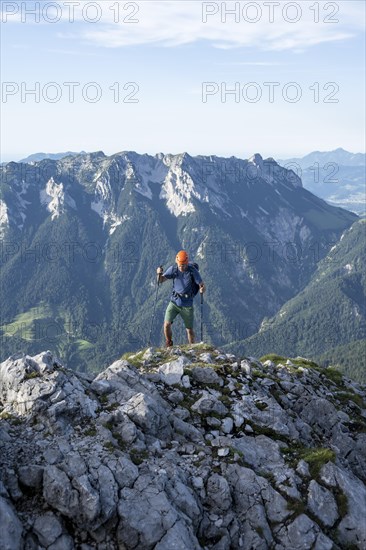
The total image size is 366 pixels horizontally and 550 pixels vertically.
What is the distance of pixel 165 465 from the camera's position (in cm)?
1803

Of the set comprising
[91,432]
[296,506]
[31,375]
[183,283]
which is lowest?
[296,506]

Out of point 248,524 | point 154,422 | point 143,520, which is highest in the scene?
point 154,422

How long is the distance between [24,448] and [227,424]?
921cm

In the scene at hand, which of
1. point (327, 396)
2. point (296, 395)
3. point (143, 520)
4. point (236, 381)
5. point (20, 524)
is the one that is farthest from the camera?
point (327, 396)

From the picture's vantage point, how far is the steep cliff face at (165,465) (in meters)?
15.5

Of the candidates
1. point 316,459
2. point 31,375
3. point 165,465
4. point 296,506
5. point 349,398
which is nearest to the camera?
point 296,506

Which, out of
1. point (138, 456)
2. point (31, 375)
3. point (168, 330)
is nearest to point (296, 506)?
point (138, 456)

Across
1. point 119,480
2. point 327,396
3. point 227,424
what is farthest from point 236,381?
point 119,480

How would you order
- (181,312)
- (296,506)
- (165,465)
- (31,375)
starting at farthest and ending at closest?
(181,312) < (31,375) < (165,465) < (296,506)

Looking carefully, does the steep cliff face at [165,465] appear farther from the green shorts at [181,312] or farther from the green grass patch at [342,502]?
the green shorts at [181,312]

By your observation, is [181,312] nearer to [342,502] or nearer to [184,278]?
[184,278]

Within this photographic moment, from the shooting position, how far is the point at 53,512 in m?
15.5

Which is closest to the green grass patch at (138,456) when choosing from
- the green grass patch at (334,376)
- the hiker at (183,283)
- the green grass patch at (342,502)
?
the green grass patch at (342,502)

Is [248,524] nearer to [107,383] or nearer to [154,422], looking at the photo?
[154,422]
